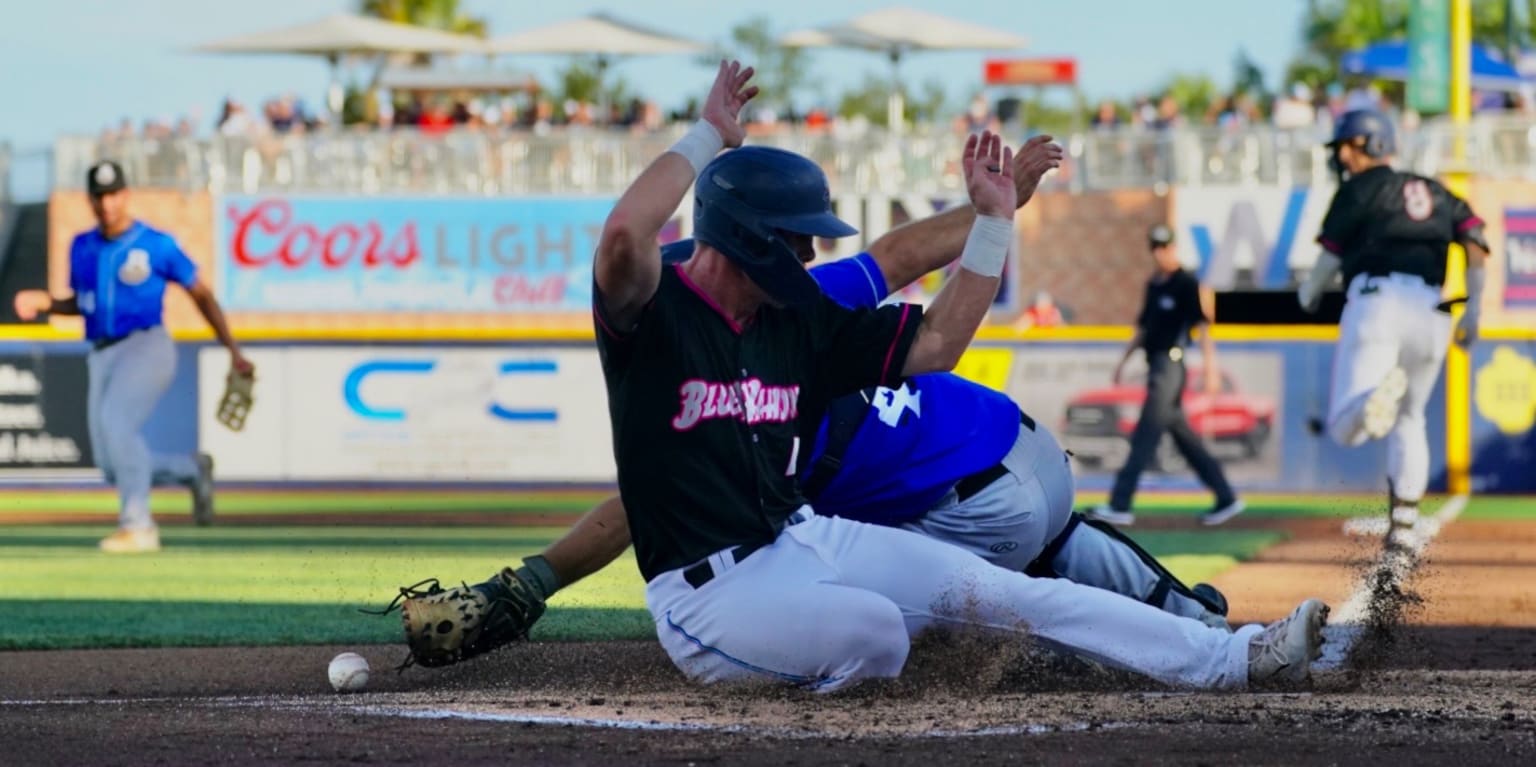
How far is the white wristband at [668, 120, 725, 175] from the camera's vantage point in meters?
5.30

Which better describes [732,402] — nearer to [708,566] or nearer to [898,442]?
[708,566]

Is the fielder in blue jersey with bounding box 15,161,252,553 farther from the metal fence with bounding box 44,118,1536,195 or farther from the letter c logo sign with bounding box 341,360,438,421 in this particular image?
the metal fence with bounding box 44,118,1536,195

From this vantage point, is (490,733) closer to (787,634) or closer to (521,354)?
(787,634)

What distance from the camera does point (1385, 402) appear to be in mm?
11000

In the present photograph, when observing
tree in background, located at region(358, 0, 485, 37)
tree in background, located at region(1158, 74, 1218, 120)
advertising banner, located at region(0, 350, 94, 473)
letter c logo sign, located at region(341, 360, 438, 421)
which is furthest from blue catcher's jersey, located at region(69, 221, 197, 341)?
tree in background, located at region(1158, 74, 1218, 120)

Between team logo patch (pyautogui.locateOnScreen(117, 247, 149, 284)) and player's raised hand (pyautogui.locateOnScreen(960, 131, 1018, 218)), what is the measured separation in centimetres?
733

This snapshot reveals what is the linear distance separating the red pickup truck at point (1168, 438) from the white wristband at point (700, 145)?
528 inches

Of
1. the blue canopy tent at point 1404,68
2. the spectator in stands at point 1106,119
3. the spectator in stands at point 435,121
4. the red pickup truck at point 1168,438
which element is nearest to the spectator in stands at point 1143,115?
the spectator in stands at point 1106,119

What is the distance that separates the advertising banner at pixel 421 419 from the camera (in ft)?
60.4

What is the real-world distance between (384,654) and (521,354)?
1166 cm

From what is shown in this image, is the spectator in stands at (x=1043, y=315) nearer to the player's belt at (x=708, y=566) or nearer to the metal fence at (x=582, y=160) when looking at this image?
the metal fence at (x=582, y=160)

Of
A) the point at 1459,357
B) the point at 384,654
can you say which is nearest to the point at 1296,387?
the point at 1459,357

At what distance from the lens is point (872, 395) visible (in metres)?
6.07

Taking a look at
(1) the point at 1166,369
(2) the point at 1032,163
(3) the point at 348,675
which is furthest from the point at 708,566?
(1) the point at 1166,369
